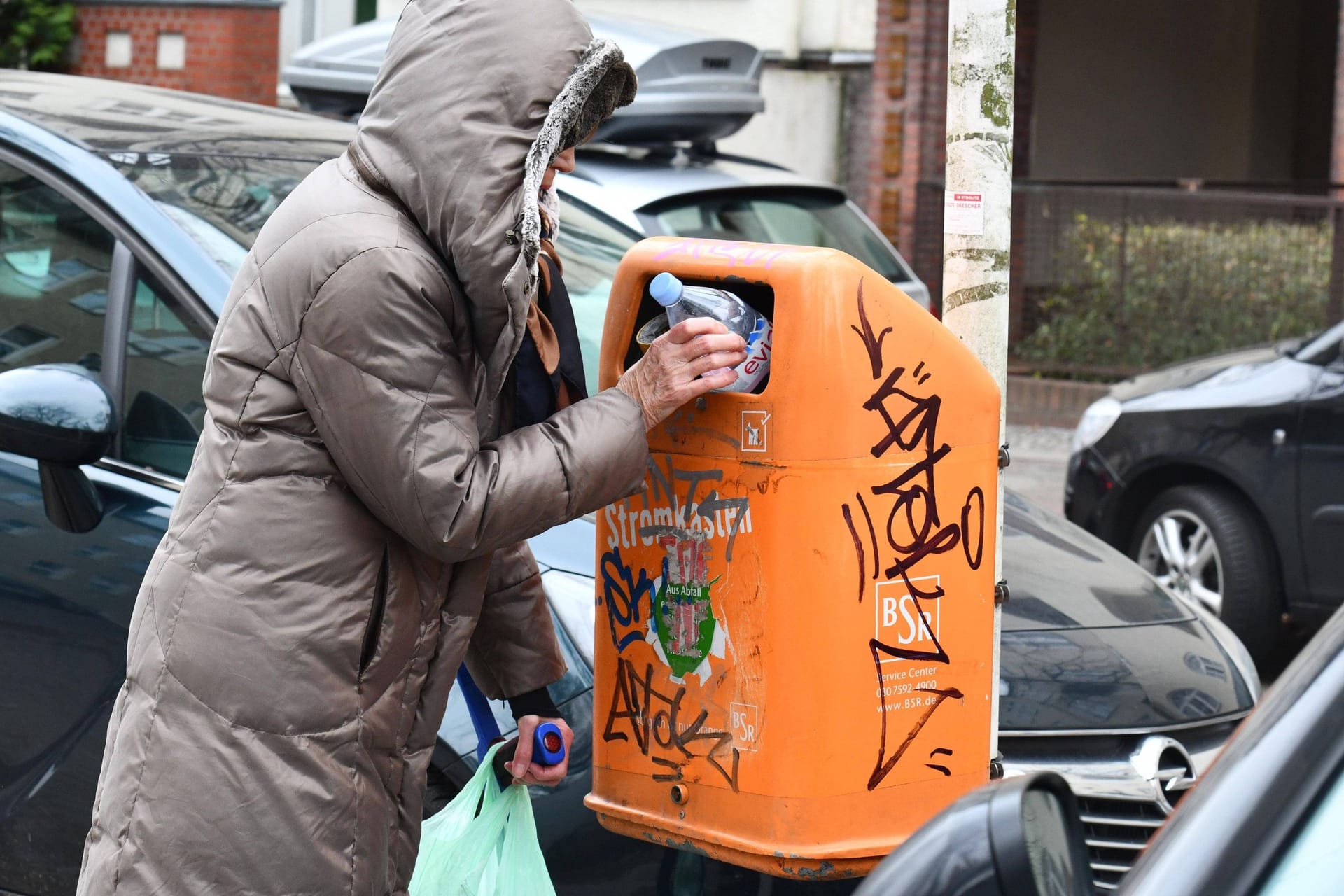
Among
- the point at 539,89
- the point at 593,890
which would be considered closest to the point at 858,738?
the point at 593,890

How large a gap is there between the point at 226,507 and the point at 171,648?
0.20 meters

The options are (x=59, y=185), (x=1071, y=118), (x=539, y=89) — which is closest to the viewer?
(x=539, y=89)

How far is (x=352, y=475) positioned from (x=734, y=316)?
588 millimetres

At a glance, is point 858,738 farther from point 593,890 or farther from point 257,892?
point 257,892

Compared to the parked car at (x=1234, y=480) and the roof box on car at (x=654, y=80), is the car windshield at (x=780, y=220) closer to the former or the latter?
the roof box on car at (x=654, y=80)

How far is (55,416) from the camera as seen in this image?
9.20 ft

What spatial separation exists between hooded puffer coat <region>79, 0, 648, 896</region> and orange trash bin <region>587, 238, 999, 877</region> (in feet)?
0.68

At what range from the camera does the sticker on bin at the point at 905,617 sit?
7.69 ft

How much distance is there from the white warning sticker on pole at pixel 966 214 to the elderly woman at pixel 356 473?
2.22ft

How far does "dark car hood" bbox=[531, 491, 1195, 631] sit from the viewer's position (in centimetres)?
297

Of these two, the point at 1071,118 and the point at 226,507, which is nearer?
the point at 226,507

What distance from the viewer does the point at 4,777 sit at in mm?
3084

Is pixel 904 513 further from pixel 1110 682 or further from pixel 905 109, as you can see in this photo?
pixel 905 109

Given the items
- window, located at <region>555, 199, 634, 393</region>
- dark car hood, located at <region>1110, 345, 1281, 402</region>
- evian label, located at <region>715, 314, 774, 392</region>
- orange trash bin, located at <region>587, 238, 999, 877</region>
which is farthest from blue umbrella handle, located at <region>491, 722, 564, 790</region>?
dark car hood, located at <region>1110, 345, 1281, 402</region>
